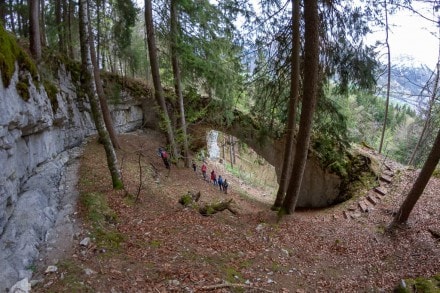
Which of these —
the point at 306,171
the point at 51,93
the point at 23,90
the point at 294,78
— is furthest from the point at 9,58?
the point at 306,171

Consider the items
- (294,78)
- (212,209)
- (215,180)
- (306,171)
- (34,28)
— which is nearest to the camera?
(294,78)

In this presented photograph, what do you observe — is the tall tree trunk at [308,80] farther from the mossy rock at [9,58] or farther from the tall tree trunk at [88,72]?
the mossy rock at [9,58]

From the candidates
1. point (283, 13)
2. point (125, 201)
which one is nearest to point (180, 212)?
point (125, 201)

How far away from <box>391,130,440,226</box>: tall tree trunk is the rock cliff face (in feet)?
29.9

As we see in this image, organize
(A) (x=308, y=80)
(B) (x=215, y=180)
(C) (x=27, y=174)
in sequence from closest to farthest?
(C) (x=27, y=174)
(A) (x=308, y=80)
(B) (x=215, y=180)

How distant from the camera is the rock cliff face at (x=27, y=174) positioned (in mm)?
5578

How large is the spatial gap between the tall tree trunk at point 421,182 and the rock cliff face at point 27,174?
910 centimetres

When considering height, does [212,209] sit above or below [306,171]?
below

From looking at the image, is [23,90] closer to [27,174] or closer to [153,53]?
[27,174]

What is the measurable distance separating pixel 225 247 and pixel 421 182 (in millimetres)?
5497

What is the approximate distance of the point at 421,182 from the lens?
8.34 m

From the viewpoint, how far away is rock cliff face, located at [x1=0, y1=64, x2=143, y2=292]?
18.3ft

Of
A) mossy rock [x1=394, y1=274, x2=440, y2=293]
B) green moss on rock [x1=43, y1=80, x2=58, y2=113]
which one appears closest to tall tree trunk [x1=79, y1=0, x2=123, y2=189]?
green moss on rock [x1=43, y1=80, x2=58, y2=113]

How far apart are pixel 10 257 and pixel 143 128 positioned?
14.7m
